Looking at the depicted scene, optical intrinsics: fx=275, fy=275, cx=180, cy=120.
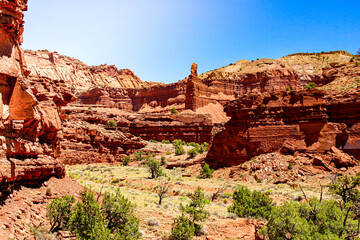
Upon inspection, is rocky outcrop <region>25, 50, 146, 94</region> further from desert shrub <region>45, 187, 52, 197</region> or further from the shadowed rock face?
desert shrub <region>45, 187, 52, 197</region>

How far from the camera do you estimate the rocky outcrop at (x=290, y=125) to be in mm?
22375

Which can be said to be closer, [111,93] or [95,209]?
[95,209]

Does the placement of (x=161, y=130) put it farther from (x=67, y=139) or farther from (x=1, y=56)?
(x=1, y=56)

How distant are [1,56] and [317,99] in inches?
891

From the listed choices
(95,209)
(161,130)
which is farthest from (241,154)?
(161,130)

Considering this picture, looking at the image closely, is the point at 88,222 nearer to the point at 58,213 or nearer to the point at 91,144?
the point at 58,213

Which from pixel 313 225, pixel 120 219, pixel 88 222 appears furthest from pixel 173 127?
pixel 88 222

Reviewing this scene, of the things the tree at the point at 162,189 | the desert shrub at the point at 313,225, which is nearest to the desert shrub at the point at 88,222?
the desert shrub at the point at 313,225

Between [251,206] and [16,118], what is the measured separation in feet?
37.0

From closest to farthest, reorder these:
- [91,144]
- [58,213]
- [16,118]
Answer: [58,213]
[16,118]
[91,144]

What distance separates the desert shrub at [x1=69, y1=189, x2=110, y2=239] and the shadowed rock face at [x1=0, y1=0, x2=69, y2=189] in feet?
7.97

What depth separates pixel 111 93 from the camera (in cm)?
9406

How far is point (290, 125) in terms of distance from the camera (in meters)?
23.3

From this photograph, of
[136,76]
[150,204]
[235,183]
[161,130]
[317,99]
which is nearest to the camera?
[150,204]
